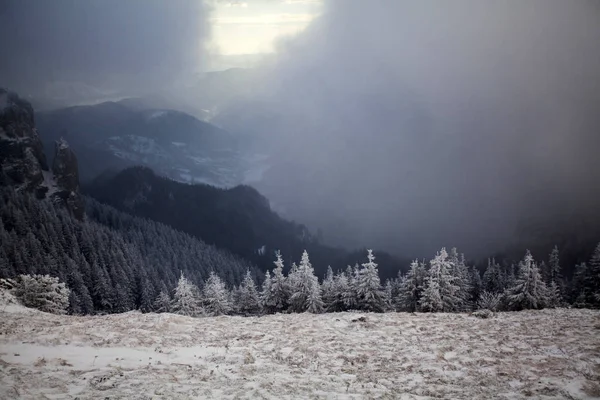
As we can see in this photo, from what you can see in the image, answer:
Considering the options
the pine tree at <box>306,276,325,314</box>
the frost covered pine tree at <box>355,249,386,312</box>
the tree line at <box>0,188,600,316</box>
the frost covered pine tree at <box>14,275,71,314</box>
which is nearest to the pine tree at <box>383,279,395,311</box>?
the tree line at <box>0,188,600,316</box>

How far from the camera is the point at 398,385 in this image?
44.4 feet

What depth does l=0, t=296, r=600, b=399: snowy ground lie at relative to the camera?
1262 cm

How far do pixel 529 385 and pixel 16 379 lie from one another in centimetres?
1824

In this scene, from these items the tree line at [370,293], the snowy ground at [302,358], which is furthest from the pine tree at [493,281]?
the snowy ground at [302,358]

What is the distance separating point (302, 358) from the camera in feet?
54.1

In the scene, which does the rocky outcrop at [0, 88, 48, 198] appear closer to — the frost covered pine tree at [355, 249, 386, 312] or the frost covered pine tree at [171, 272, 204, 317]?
the frost covered pine tree at [171, 272, 204, 317]

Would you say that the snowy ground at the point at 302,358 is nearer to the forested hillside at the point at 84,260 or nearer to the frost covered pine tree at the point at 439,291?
the frost covered pine tree at the point at 439,291

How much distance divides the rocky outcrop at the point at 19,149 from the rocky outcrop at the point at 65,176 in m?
6.94

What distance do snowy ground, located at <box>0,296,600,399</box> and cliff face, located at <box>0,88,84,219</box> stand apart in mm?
173854

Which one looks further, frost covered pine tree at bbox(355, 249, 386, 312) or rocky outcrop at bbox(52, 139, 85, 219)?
rocky outcrop at bbox(52, 139, 85, 219)

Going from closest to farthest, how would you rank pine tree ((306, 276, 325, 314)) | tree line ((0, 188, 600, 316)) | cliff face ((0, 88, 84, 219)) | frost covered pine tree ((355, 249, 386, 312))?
1. frost covered pine tree ((355, 249, 386, 312))
2. tree line ((0, 188, 600, 316))
3. pine tree ((306, 276, 325, 314))
4. cliff face ((0, 88, 84, 219))

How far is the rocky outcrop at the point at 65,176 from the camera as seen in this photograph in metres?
171

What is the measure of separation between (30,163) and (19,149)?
10.5 meters

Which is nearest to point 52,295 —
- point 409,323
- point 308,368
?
point 308,368
